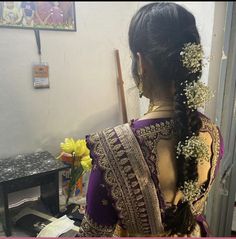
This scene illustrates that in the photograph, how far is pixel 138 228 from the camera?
0.66 m

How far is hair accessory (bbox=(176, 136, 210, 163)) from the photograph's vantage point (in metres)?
0.59

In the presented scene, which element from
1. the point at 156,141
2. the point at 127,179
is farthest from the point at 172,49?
the point at 127,179

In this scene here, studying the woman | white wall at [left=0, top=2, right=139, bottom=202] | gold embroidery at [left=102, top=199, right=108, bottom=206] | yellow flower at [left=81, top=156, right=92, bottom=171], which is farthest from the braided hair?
yellow flower at [left=81, top=156, right=92, bottom=171]

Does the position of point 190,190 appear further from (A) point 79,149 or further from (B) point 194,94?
(A) point 79,149

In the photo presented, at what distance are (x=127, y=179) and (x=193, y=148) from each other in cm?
17

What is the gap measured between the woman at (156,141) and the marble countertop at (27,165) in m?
0.52

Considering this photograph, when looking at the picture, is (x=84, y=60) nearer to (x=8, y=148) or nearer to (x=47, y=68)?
(x=47, y=68)

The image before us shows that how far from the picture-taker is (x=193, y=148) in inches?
23.6

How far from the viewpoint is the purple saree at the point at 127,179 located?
594 mm

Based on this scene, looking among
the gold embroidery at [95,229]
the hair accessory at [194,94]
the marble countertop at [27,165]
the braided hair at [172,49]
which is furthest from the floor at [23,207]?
the hair accessory at [194,94]

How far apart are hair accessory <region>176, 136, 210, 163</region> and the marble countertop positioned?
713mm

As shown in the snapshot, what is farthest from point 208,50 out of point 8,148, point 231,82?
point 8,148

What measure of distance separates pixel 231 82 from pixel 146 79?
634 mm

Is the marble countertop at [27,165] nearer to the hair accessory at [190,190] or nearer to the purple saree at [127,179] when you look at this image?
the purple saree at [127,179]
